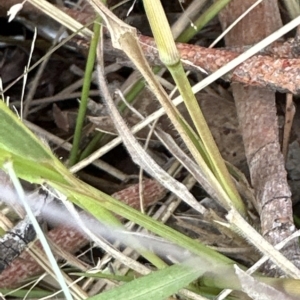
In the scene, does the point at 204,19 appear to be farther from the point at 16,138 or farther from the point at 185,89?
the point at 16,138

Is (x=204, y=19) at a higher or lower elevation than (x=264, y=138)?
higher

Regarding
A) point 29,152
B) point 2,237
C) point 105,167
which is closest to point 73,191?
point 29,152

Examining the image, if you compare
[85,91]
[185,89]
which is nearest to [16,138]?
[185,89]

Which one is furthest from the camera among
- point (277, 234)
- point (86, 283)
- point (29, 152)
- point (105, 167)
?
point (105, 167)

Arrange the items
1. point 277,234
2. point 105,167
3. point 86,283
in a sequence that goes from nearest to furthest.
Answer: point 277,234 → point 86,283 → point 105,167

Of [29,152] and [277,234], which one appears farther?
[277,234]

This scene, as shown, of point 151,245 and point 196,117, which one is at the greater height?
point 196,117

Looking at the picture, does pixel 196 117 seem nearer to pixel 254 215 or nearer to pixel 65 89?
pixel 254 215
